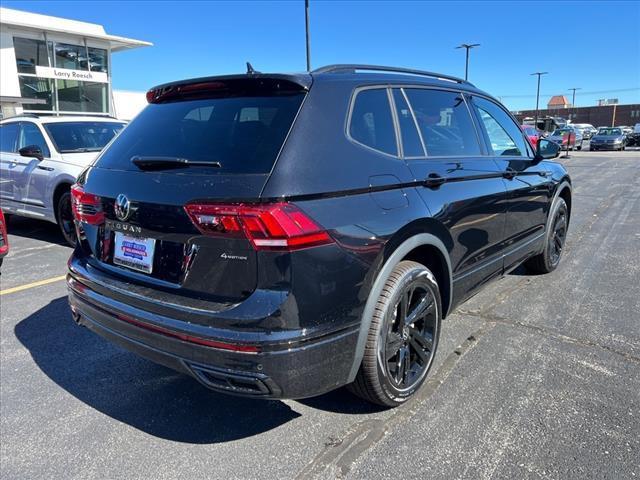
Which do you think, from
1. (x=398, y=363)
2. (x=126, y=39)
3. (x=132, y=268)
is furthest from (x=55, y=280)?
(x=126, y=39)

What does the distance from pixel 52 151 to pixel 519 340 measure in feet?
20.8

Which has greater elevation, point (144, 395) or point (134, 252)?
point (134, 252)

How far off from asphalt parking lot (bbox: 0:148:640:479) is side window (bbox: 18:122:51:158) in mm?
3444

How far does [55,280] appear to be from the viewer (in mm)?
5242

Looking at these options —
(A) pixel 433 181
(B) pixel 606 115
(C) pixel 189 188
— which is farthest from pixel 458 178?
(B) pixel 606 115

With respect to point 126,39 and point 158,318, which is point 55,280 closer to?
point 158,318

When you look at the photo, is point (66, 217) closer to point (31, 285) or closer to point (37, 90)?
point (31, 285)

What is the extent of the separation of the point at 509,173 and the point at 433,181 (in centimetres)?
132

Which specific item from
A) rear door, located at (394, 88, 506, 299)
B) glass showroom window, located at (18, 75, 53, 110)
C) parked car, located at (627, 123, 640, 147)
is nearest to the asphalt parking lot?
rear door, located at (394, 88, 506, 299)

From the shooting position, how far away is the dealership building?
22469 millimetres

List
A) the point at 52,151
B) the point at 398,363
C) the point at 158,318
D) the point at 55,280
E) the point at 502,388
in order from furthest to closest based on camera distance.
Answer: the point at 52,151, the point at 55,280, the point at 502,388, the point at 398,363, the point at 158,318

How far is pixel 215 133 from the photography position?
2482 millimetres

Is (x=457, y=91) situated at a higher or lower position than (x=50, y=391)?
higher

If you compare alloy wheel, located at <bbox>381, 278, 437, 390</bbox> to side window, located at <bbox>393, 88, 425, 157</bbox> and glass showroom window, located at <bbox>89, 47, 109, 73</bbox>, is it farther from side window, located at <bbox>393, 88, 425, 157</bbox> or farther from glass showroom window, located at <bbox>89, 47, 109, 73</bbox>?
glass showroom window, located at <bbox>89, 47, 109, 73</bbox>
